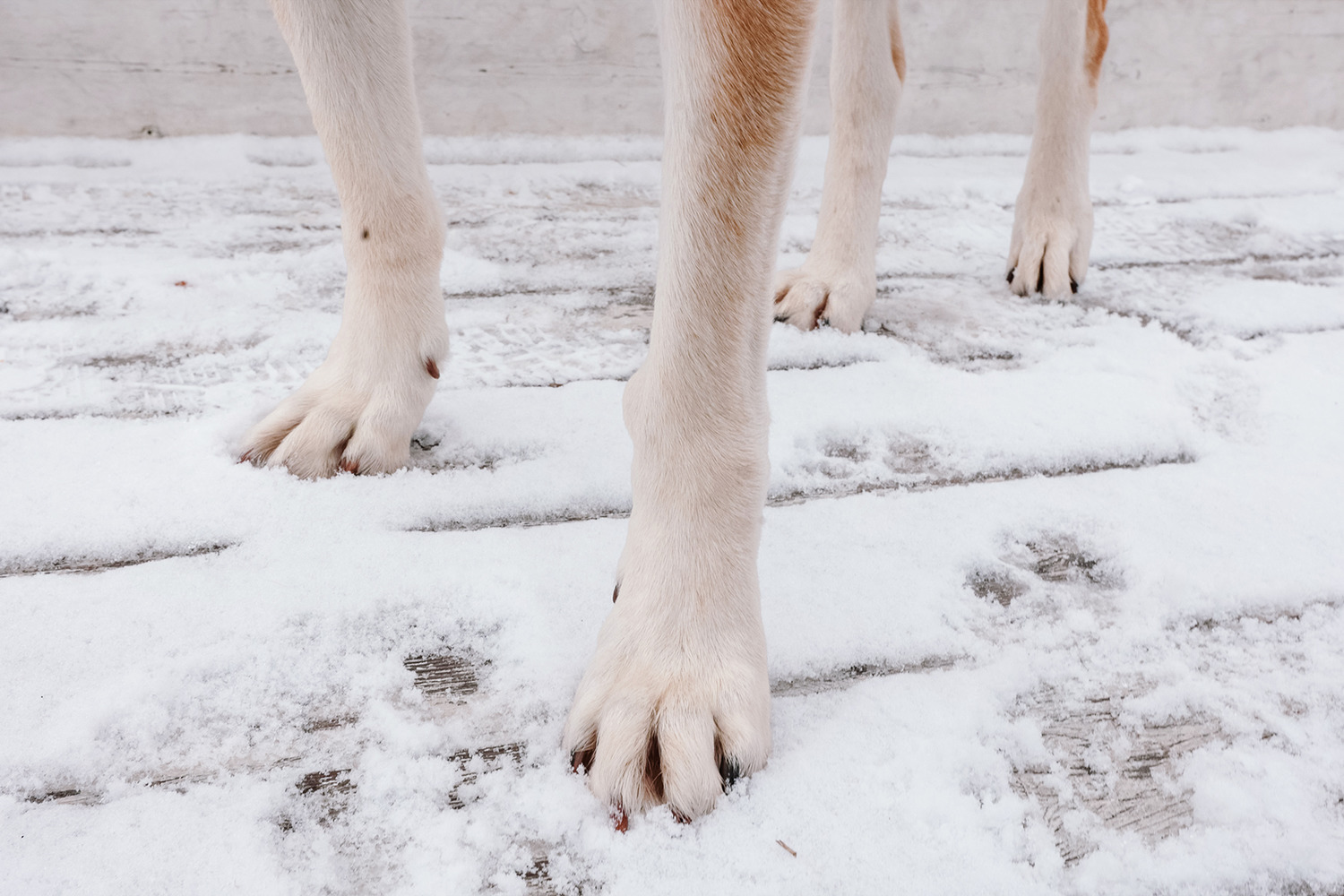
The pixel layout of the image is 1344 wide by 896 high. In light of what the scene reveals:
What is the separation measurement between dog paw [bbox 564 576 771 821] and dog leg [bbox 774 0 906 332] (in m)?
0.94

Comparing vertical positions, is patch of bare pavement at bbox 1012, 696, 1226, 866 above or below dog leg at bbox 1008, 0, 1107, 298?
below

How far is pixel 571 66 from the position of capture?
110 inches

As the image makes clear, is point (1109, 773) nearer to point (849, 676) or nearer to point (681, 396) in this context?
point (849, 676)

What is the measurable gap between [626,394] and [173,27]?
7.75 feet

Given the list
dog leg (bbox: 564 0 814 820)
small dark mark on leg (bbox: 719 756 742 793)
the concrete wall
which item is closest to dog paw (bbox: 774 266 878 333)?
dog leg (bbox: 564 0 814 820)

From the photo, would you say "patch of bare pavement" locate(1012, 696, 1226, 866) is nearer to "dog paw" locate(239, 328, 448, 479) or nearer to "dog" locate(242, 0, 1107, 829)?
"dog" locate(242, 0, 1107, 829)

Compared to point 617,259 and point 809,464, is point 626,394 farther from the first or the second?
point 617,259

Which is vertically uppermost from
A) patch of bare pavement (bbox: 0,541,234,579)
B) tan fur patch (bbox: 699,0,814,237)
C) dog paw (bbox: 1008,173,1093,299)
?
tan fur patch (bbox: 699,0,814,237)

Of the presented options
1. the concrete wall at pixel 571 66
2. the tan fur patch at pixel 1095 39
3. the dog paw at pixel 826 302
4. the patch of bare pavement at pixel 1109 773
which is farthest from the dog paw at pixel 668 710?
the concrete wall at pixel 571 66

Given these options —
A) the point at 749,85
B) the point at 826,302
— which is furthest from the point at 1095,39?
the point at 749,85

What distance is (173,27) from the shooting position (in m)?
2.51

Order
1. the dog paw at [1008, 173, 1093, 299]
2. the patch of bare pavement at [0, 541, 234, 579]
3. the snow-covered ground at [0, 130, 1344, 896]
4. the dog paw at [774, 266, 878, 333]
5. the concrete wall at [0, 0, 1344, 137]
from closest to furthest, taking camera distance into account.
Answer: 1. the snow-covered ground at [0, 130, 1344, 896]
2. the patch of bare pavement at [0, 541, 234, 579]
3. the dog paw at [774, 266, 878, 333]
4. the dog paw at [1008, 173, 1093, 299]
5. the concrete wall at [0, 0, 1344, 137]

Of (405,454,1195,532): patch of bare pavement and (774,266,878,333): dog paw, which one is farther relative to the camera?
(774,266,878,333): dog paw

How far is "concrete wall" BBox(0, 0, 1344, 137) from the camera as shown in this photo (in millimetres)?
2482
